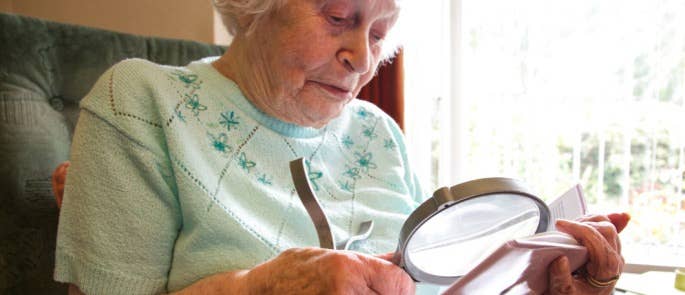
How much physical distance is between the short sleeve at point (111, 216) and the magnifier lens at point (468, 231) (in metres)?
0.35

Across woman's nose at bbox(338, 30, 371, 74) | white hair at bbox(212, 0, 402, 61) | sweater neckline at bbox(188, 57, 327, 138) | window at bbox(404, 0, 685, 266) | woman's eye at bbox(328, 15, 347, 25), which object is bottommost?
window at bbox(404, 0, 685, 266)

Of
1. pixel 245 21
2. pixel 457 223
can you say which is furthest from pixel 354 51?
pixel 457 223

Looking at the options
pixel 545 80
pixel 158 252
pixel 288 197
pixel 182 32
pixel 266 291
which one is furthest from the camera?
pixel 545 80

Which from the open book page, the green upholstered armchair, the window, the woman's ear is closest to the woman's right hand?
the open book page

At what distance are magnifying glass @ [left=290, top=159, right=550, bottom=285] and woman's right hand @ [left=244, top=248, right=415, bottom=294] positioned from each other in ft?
0.10

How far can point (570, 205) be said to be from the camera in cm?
66

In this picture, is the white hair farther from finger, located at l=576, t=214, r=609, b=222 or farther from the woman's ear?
finger, located at l=576, t=214, r=609, b=222

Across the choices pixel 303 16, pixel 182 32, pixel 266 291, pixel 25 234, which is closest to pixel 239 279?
pixel 266 291

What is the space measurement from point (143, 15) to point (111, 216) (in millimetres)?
1300

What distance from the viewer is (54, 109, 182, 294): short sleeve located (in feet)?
1.95

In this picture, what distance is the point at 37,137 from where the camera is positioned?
87 cm

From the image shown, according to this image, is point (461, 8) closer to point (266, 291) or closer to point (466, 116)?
point (466, 116)

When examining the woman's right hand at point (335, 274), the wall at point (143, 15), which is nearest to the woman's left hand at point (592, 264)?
the woman's right hand at point (335, 274)

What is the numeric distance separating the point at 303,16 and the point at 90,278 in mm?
462
